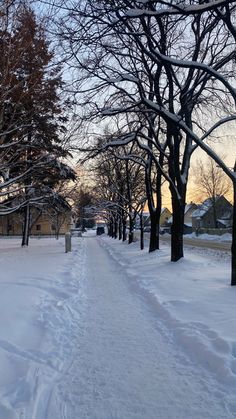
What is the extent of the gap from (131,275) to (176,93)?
26.8ft

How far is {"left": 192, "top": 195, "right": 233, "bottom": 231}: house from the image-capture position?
273 feet

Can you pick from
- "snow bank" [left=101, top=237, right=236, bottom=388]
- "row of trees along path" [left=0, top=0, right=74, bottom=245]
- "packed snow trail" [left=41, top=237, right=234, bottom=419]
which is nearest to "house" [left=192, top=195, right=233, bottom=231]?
"row of trees along path" [left=0, top=0, right=74, bottom=245]

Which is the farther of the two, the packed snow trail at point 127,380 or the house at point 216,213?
the house at point 216,213

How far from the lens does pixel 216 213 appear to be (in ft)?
288

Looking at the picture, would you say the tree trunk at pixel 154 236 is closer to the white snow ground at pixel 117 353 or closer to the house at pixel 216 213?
the white snow ground at pixel 117 353

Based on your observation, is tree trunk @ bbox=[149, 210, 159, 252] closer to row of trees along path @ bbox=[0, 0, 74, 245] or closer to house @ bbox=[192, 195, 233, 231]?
row of trees along path @ bbox=[0, 0, 74, 245]

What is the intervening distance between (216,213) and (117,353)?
84251mm

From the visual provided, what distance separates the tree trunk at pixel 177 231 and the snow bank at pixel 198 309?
160 centimetres

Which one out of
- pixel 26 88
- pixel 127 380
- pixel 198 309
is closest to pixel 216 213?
pixel 26 88

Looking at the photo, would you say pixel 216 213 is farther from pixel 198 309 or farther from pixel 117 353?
pixel 117 353

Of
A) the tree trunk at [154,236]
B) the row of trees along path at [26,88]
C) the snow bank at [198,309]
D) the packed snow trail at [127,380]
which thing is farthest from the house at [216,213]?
the packed snow trail at [127,380]

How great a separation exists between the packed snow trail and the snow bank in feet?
0.75

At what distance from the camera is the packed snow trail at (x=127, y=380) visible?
407 centimetres

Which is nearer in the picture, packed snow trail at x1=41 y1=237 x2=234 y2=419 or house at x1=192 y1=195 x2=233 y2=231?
packed snow trail at x1=41 y1=237 x2=234 y2=419
